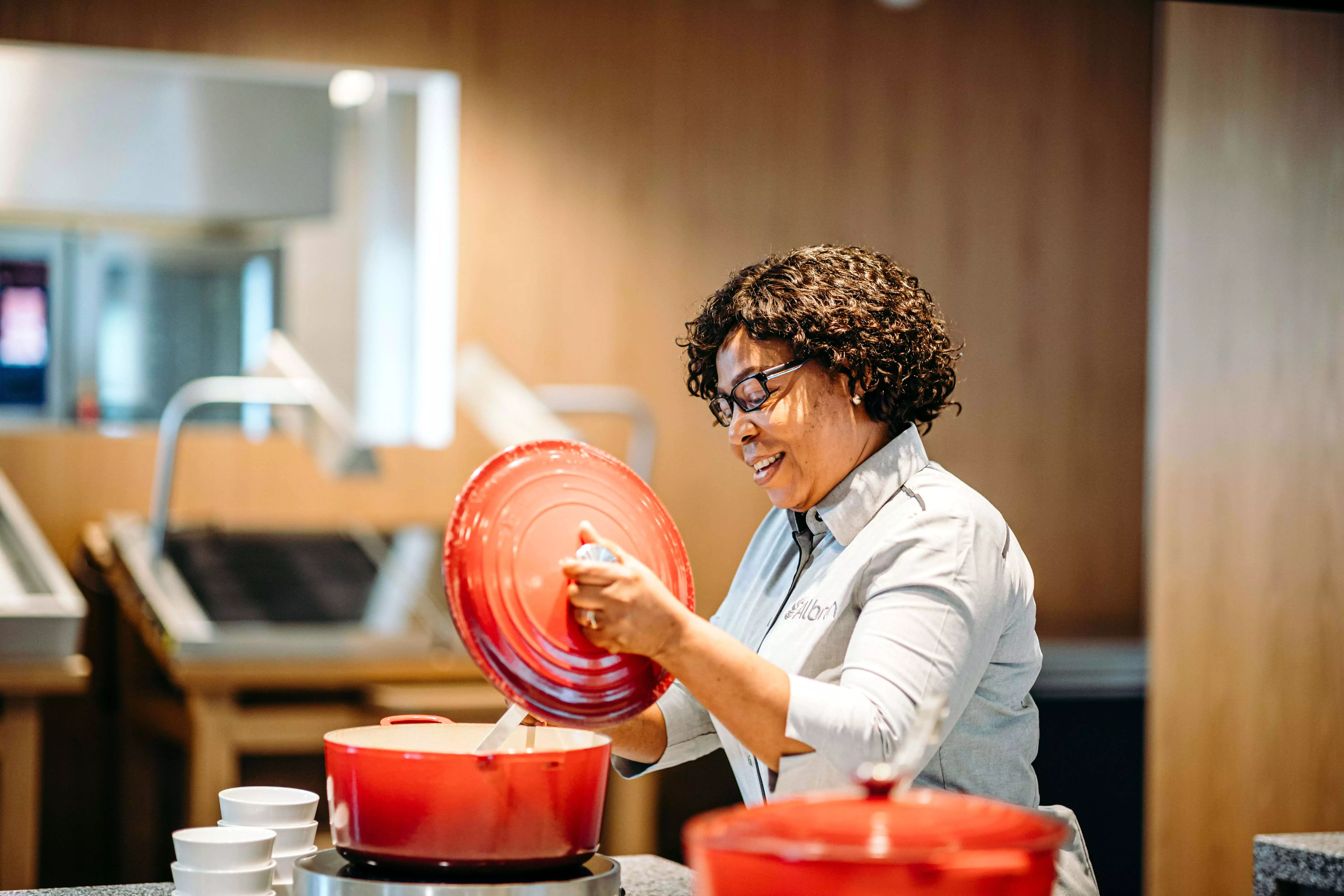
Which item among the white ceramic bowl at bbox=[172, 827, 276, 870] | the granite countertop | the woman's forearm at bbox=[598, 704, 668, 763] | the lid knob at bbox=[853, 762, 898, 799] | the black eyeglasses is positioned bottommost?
the granite countertop

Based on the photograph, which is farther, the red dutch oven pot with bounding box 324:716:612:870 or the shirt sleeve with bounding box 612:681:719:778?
the shirt sleeve with bounding box 612:681:719:778

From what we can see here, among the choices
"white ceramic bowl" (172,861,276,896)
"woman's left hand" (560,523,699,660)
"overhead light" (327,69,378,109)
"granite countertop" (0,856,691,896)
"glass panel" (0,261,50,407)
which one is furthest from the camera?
"overhead light" (327,69,378,109)

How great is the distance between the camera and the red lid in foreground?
749 millimetres

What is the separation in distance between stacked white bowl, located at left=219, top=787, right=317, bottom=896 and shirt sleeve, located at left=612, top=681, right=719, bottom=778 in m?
0.34

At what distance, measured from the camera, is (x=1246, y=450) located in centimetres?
313

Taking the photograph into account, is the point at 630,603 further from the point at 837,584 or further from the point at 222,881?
the point at 222,881

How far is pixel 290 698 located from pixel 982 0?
301 cm

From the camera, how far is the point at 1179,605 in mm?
3121

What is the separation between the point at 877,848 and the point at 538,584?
475 millimetres

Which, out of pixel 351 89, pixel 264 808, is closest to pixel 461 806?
pixel 264 808

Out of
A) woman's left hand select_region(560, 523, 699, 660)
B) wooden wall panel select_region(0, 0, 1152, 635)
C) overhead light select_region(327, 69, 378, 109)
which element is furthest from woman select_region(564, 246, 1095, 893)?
overhead light select_region(327, 69, 378, 109)

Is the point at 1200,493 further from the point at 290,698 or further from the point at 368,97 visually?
the point at 368,97

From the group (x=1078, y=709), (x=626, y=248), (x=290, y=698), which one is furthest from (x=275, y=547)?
(x=1078, y=709)

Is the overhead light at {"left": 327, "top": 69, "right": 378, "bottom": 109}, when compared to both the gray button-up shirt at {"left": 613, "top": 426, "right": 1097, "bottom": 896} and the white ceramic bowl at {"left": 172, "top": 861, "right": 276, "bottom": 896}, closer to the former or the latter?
the gray button-up shirt at {"left": 613, "top": 426, "right": 1097, "bottom": 896}
